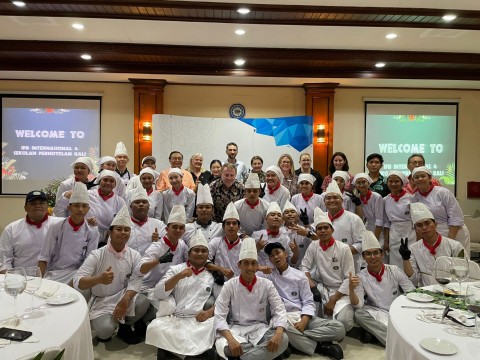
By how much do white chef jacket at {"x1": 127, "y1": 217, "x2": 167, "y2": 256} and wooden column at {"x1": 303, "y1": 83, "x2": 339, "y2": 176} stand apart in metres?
4.67

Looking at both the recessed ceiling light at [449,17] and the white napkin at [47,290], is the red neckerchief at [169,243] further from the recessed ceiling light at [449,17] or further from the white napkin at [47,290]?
the recessed ceiling light at [449,17]

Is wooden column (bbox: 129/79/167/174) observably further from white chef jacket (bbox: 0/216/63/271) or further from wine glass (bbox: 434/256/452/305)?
wine glass (bbox: 434/256/452/305)

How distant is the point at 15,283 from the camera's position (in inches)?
75.4

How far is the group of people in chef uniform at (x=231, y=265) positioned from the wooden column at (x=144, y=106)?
11.1 feet

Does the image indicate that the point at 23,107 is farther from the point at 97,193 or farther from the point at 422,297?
the point at 422,297

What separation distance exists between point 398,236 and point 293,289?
1.76 m

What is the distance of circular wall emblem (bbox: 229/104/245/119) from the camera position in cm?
827

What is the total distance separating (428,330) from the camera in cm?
193

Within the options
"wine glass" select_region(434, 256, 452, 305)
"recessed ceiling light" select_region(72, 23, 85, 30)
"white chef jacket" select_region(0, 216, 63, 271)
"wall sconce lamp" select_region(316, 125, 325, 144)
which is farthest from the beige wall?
"wine glass" select_region(434, 256, 452, 305)

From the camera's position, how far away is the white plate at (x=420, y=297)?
234 centimetres

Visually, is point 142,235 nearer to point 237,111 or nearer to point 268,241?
point 268,241

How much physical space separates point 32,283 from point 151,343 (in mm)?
1453

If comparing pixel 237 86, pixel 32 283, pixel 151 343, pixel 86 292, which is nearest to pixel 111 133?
pixel 237 86

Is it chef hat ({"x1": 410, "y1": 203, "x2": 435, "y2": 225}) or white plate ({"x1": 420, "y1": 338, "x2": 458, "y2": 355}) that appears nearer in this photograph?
white plate ({"x1": 420, "y1": 338, "x2": 458, "y2": 355})
